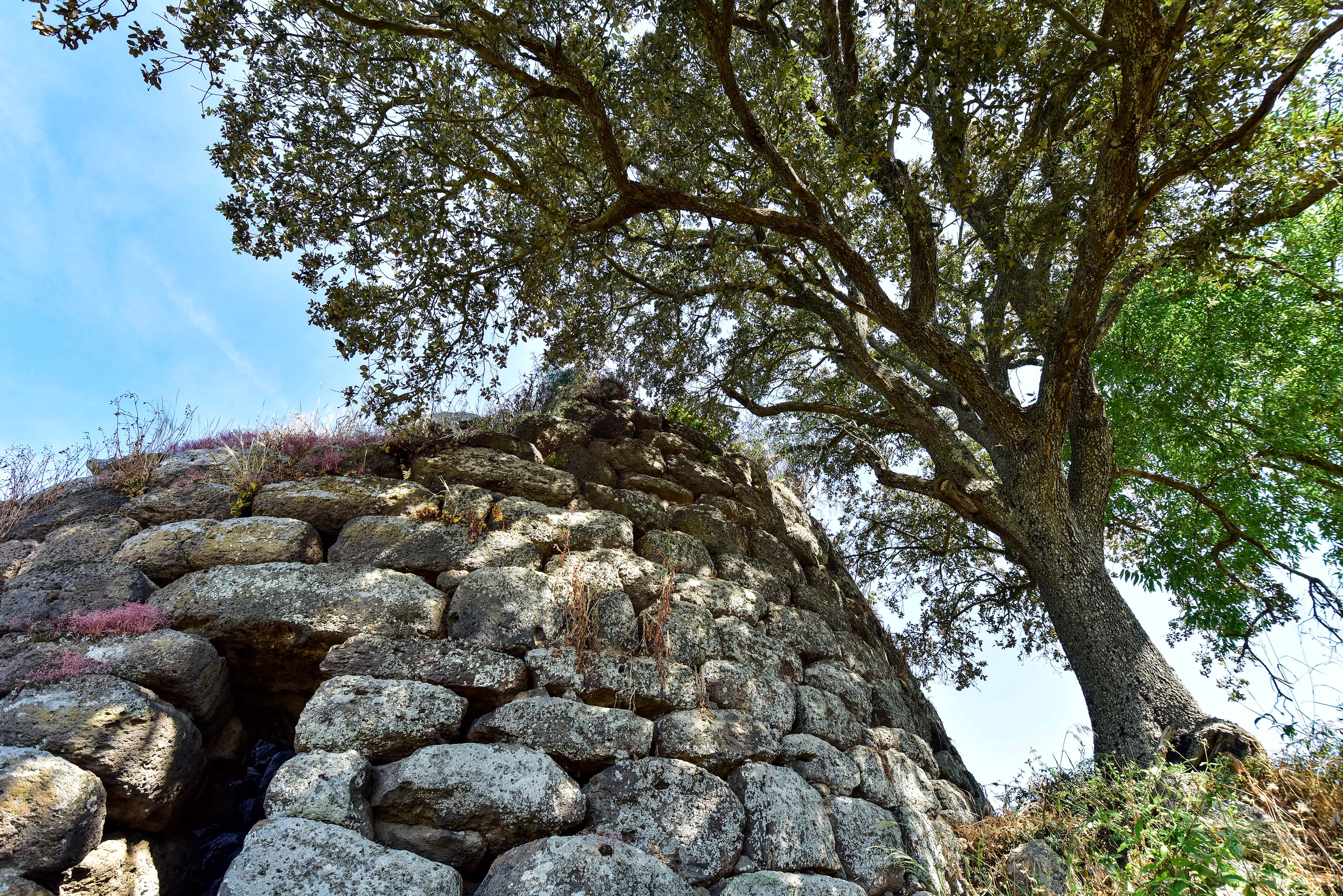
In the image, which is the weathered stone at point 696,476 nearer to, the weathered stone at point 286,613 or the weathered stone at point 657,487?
the weathered stone at point 657,487

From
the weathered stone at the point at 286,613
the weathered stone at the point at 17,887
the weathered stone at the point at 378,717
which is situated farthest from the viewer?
the weathered stone at the point at 286,613

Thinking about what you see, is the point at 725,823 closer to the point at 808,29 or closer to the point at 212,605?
the point at 212,605

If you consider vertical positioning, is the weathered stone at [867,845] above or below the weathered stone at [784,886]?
above

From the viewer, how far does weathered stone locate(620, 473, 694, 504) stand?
561 cm

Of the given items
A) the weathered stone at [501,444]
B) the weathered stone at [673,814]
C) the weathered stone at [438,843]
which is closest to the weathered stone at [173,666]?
the weathered stone at [438,843]

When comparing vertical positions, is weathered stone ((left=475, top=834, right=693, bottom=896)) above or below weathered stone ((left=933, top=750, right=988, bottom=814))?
below

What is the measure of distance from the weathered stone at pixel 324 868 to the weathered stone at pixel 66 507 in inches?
107

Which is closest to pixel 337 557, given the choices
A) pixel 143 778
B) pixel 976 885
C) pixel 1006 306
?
pixel 143 778

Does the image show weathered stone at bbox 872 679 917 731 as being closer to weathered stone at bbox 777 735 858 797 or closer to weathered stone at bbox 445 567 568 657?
weathered stone at bbox 777 735 858 797

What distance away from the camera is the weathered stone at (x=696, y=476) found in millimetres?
6059

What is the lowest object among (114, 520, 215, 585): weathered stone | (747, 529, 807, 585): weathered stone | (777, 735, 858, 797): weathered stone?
(777, 735, 858, 797): weathered stone

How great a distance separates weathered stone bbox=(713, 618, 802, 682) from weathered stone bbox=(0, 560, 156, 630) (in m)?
3.52

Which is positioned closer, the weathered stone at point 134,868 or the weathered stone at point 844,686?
the weathered stone at point 134,868

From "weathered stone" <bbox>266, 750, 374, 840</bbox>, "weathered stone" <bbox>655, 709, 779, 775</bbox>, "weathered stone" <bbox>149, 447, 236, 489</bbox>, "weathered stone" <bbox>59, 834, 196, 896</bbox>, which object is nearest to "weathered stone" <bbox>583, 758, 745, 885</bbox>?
"weathered stone" <bbox>655, 709, 779, 775</bbox>
